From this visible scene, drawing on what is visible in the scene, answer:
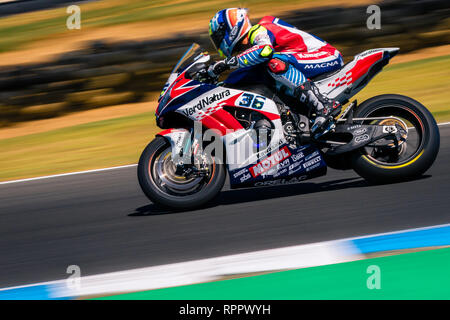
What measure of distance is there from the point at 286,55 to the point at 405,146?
1.21 metres

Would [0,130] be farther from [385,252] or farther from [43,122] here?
[385,252]

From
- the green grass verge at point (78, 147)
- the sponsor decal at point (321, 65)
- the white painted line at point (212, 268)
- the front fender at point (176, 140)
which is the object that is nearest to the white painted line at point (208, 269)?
the white painted line at point (212, 268)

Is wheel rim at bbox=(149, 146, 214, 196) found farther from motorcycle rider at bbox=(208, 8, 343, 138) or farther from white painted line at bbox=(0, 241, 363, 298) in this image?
white painted line at bbox=(0, 241, 363, 298)

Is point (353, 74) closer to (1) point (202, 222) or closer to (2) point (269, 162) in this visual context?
(2) point (269, 162)

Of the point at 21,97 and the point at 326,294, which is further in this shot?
the point at 21,97

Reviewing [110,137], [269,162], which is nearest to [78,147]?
[110,137]

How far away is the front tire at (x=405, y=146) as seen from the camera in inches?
205

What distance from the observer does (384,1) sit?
12.0 metres

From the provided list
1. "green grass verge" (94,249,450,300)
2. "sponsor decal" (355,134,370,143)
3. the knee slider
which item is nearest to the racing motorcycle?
"sponsor decal" (355,134,370,143)

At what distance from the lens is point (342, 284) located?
3.58m

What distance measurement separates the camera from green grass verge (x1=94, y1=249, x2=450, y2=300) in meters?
3.42

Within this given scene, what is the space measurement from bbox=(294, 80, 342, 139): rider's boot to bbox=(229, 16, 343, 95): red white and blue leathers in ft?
0.22
